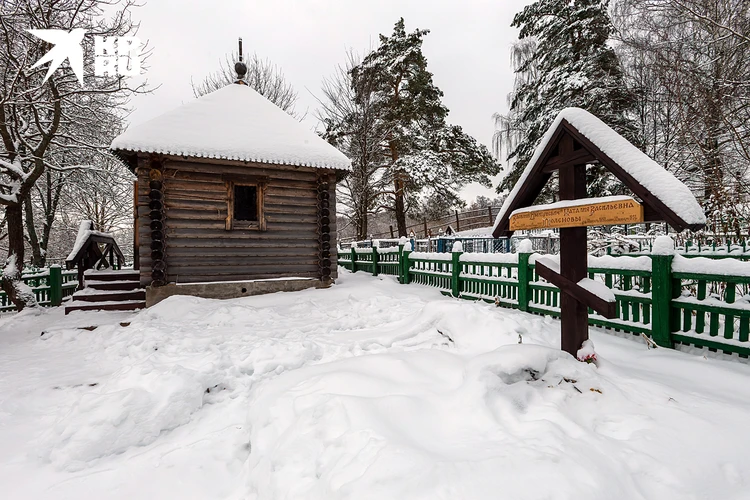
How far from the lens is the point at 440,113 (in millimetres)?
23000

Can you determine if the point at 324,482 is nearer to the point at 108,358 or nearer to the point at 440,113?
the point at 108,358

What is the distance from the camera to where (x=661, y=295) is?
4.45 m

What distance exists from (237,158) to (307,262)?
3334mm

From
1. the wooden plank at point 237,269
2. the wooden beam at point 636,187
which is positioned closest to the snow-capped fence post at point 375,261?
the wooden plank at point 237,269

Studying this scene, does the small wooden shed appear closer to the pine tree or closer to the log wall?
the log wall

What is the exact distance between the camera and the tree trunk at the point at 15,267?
920 cm

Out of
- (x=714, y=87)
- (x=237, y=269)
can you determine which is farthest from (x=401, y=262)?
(x=714, y=87)

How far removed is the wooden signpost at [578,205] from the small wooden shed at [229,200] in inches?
280

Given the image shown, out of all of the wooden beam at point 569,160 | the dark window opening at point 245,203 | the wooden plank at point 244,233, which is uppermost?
the dark window opening at point 245,203

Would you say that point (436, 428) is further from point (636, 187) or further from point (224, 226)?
point (224, 226)

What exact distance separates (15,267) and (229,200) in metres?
5.75

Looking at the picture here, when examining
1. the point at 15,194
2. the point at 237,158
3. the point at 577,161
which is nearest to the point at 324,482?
the point at 577,161

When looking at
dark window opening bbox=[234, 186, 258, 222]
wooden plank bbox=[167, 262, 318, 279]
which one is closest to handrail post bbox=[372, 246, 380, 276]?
wooden plank bbox=[167, 262, 318, 279]
